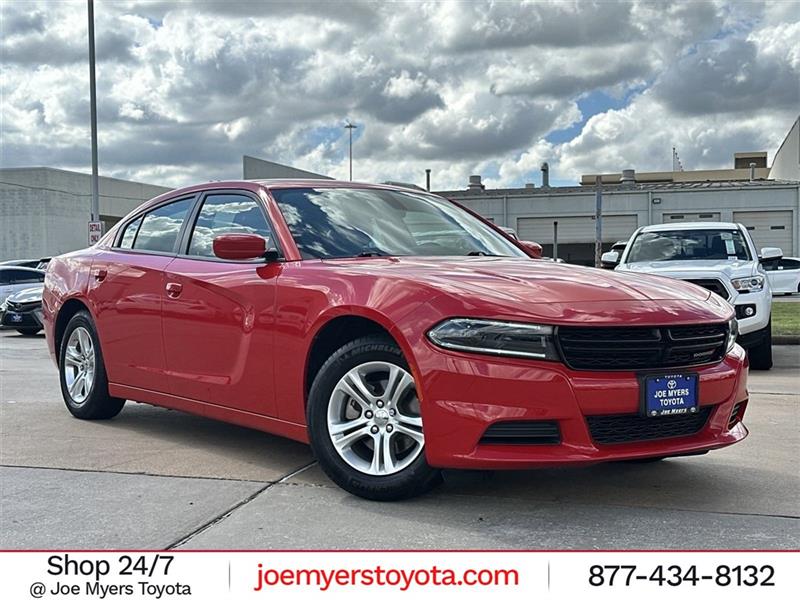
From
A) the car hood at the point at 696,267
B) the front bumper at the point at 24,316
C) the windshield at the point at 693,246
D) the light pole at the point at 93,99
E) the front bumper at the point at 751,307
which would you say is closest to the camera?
the front bumper at the point at 751,307

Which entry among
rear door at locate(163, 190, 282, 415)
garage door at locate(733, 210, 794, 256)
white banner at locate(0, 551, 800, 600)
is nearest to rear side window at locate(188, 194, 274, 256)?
rear door at locate(163, 190, 282, 415)

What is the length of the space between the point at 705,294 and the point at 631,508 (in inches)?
47.8

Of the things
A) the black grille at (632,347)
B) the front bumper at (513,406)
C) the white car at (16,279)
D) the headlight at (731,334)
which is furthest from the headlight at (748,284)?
the white car at (16,279)

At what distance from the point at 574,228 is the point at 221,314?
4031 centimetres

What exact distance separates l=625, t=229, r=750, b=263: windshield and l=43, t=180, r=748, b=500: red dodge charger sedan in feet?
20.1

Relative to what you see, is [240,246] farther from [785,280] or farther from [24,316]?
[785,280]

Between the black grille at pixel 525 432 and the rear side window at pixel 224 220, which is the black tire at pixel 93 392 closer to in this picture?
the rear side window at pixel 224 220

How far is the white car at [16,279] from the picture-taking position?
20823 millimetres

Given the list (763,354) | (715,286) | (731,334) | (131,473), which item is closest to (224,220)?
(131,473)

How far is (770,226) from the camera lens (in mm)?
41719

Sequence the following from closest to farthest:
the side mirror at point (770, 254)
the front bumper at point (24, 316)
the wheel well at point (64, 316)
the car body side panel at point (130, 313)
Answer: the car body side panel at point (130, 313) → the wheel well at point (64, 316) → the side mirror at point (770, 254) → the front bumper at point (24, 316)

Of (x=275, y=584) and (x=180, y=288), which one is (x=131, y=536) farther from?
(x=180, y=288)

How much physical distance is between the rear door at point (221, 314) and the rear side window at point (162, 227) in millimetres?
182

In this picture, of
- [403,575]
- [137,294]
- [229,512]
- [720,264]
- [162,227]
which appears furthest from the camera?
[720,264]
